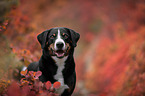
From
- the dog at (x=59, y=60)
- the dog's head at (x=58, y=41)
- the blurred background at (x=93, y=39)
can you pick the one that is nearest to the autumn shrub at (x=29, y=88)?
the blurred background at (x=93, y=39)

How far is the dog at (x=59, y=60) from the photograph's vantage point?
3703mm

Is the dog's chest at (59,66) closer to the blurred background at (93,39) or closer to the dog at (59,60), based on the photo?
the dog at (59,60)

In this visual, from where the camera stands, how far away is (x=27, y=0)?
16.4 m

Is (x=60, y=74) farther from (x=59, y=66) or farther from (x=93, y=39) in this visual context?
(x=93, y=39)

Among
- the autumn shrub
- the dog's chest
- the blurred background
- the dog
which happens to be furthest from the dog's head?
the blurred background

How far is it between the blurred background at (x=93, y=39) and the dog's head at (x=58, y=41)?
88cm

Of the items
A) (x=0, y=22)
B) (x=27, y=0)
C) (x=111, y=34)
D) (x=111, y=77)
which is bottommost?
(x=0, y=22)

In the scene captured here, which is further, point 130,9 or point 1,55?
point 130,9

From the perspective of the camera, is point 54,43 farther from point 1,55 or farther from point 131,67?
point 131,67

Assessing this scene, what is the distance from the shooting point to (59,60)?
385 centimetres

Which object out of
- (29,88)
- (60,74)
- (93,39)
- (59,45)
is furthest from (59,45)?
(93,39)

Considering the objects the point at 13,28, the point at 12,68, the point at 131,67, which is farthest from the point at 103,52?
the point at 12,68

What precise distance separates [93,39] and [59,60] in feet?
40.5

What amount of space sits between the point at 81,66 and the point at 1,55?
1130 cm
